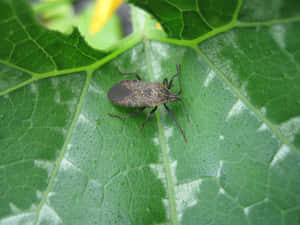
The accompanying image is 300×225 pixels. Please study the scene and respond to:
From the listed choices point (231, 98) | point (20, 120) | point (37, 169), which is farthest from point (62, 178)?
point (231, 98)

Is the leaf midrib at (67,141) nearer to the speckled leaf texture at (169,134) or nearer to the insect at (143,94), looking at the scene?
the speckled leaf texture at (169,134)

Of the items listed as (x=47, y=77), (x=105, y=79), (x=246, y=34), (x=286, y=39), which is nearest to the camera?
(x=286, y=39)

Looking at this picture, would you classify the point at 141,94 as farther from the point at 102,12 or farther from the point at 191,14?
the point at 102,12

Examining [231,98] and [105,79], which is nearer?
[231,98]

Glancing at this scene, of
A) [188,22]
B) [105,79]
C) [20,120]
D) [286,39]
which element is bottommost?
[20,120]

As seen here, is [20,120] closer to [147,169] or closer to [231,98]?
[147,169]

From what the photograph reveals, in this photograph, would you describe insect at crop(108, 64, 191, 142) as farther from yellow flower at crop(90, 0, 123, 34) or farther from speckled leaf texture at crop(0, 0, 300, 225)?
yellow flower at crop(90, 0, 123, 34)

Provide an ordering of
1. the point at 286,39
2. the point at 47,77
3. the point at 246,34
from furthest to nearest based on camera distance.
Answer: the point at 47,77, the point at 246,34, the point at 286,39

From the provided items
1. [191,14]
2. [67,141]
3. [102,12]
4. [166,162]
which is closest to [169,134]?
[166,162]
